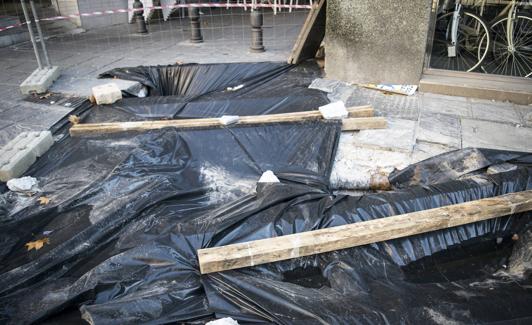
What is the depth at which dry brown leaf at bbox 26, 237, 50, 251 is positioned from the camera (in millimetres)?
3160

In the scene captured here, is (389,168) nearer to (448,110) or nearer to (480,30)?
(448,110)

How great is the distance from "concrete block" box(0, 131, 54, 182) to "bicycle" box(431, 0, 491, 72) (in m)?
5.35

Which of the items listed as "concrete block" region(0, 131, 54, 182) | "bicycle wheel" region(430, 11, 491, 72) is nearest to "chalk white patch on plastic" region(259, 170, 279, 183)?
"concrete block" region(0, 131, 54, 182)

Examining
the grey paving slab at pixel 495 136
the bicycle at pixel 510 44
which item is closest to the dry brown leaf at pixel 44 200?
the grey paving slab at pixel 495 136

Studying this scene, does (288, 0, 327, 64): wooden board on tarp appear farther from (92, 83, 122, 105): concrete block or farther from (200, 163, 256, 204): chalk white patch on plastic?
(200, 163, 256, 204): chalk white patch on plastic

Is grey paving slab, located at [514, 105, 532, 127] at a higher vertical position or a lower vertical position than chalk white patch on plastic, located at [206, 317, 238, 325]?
higher

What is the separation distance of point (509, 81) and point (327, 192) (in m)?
3.66

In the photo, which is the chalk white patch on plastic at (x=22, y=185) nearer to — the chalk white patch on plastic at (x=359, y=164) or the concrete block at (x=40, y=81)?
the concrete block at (x=40, y=81)

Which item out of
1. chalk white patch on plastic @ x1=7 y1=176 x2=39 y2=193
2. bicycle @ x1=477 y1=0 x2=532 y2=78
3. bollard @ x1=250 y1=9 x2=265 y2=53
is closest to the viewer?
chalk white patch on plastic @ x1=7 y1=176 x2=39 y2=193

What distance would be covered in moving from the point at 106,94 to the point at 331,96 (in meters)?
3.07

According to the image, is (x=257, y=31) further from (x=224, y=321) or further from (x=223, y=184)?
(x=224, y=321)

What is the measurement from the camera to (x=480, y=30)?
19.7ft

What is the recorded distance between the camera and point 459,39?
6180 mm

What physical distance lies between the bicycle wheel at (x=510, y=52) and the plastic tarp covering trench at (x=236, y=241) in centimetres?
266
